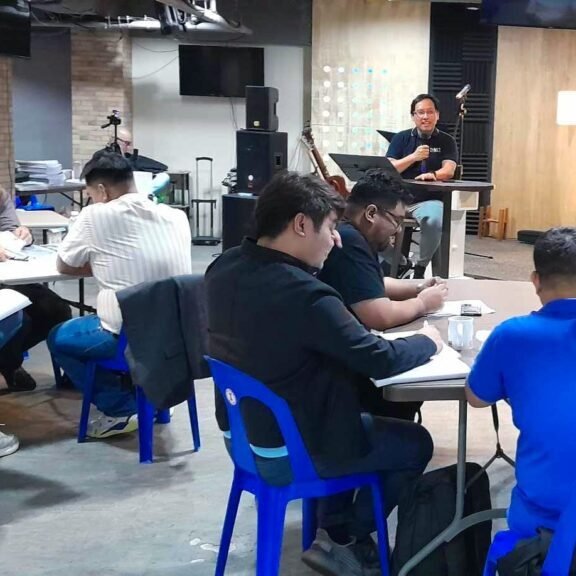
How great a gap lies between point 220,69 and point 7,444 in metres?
7.52

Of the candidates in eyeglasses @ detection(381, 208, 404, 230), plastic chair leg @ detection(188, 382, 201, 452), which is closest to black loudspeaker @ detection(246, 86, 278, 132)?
plastic chair leg @ detection(188, 382, 201, 452)

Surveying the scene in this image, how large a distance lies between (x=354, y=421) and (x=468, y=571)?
56 centimetres

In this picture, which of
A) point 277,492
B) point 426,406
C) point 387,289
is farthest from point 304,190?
point 426,406

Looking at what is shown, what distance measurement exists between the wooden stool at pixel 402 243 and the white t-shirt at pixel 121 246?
2.26 m

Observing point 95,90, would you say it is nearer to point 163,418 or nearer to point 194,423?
point 163,418

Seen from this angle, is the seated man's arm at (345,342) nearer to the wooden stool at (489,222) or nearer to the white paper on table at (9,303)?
the white paper on table at (9,303)

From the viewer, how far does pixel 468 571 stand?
2.40 meters

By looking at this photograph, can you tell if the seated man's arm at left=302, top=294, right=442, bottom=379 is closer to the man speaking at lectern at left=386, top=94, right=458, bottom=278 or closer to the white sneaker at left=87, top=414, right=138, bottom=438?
the white sneaker at left=87, top=414, right=138, bottom=438

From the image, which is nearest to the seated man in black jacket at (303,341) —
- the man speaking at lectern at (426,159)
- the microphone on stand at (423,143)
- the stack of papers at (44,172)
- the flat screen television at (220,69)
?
the man speaking at lectern at (426,159)

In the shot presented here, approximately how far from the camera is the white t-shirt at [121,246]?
11.8ft

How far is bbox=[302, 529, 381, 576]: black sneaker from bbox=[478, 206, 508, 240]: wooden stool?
337 inches

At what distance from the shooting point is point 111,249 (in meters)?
3.62

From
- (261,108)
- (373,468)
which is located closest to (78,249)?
(373,468)

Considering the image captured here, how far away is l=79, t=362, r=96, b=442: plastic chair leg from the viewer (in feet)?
12.2
